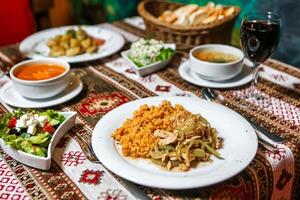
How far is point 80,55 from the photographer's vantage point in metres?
1.60

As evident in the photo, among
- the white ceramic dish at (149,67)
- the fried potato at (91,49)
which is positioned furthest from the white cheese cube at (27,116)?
the fried potato at (91,49)

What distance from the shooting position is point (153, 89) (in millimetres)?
1361

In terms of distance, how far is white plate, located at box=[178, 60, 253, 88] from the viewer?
1340 mm

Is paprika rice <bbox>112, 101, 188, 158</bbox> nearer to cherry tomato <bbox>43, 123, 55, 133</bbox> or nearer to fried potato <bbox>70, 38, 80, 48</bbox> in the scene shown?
cherry tomato <bbox>43, 123, 55, 133</bbox>

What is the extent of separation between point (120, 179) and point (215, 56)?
72 centimetres

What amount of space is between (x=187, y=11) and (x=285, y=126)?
0.82 m

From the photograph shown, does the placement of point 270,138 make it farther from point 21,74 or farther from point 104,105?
point 21,74

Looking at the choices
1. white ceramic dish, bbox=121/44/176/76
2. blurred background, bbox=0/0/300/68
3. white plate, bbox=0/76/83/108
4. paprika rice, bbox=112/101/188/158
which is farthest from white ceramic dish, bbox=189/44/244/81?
blurred background, bbox=0/0/300/68

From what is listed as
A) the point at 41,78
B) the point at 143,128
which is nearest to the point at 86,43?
the point at 41,78

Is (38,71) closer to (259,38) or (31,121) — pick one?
(31,121)

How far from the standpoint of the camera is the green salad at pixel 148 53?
1.49m

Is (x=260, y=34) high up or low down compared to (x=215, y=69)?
up

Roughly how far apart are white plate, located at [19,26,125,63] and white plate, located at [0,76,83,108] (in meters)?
0.23

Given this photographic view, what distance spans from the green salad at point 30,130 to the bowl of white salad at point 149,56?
0.50 m
